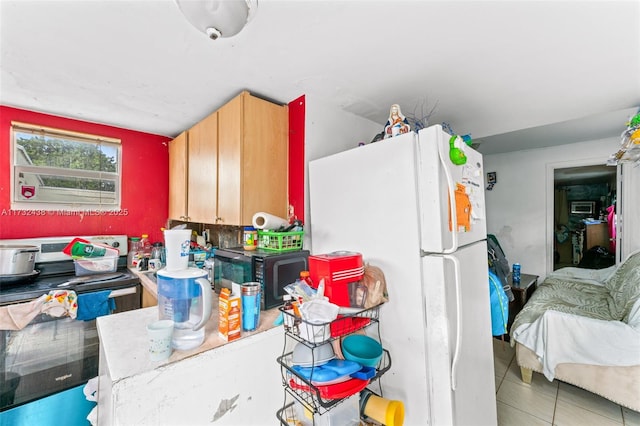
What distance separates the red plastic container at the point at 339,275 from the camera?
3.58ft

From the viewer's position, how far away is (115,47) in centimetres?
125

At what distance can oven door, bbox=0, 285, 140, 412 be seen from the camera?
1542 mm

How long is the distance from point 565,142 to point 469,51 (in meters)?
2.87

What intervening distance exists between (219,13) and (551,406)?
308cm

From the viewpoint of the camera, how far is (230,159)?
174 cm

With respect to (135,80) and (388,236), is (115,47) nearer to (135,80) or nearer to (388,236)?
(135,80)

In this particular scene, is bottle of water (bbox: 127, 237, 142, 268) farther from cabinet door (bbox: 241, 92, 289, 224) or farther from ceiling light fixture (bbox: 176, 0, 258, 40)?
ceiling light fixture (bbox: 176, 0, 258, 40)

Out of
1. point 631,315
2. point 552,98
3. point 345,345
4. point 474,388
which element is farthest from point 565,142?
point 345,345

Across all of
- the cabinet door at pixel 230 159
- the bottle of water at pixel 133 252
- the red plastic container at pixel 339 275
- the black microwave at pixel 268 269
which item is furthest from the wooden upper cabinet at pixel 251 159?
the bottle of water at pixel 133 252

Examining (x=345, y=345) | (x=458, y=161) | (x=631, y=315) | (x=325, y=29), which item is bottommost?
(x=631, y=315)

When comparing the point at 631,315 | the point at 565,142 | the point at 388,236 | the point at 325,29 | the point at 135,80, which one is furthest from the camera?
the point at 565,142

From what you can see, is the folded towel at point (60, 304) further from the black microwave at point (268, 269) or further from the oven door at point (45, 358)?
the black microwave at point (268, 269)

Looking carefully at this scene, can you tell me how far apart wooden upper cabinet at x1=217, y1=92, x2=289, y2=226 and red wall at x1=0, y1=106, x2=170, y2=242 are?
129 centimetres

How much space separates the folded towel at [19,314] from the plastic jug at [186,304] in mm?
1188
